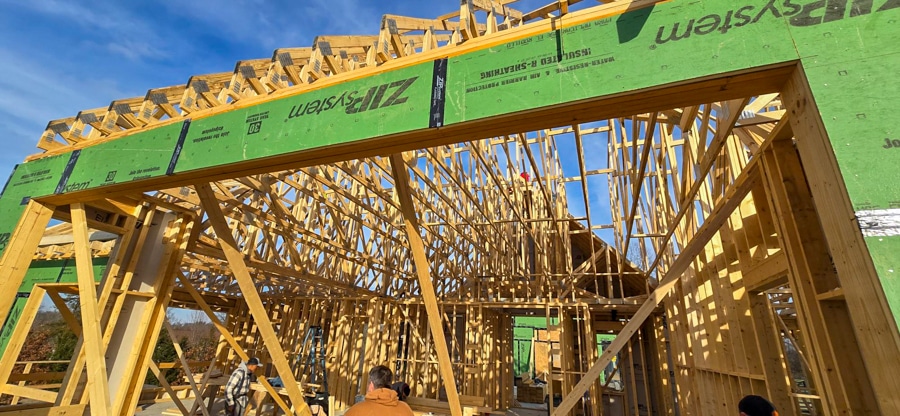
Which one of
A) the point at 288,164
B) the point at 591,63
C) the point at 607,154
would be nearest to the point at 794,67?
the point at 591,63

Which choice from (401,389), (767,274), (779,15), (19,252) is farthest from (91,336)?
(767,274)

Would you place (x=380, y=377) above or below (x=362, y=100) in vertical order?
below

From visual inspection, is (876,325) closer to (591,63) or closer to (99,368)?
(591,63)

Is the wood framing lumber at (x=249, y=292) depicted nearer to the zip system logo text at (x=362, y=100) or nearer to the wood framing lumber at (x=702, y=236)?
the zip system logo text at (x=362, y=100)

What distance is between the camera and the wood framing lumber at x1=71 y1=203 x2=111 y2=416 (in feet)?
12.5

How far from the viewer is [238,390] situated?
25.7 feet

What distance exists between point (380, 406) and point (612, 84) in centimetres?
296

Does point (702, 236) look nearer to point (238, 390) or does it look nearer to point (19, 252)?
point (19, 252)

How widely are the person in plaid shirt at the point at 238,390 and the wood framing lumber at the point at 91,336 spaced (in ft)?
13.4

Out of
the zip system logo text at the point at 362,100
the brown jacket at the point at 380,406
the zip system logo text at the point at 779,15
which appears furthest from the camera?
the brown jacket at the point at 380,406

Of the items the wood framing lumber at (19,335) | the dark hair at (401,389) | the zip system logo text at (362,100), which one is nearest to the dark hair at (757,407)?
the zip system logo text at (362,100)

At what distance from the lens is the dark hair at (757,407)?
10.5ft

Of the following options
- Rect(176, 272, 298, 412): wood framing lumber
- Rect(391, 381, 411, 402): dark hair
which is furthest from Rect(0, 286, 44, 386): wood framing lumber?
Rect(391, 381, 411, 402): dark hair

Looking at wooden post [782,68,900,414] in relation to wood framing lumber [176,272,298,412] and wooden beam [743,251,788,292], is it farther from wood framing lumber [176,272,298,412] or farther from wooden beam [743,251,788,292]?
wood framing lumber [176,272,298,412]
